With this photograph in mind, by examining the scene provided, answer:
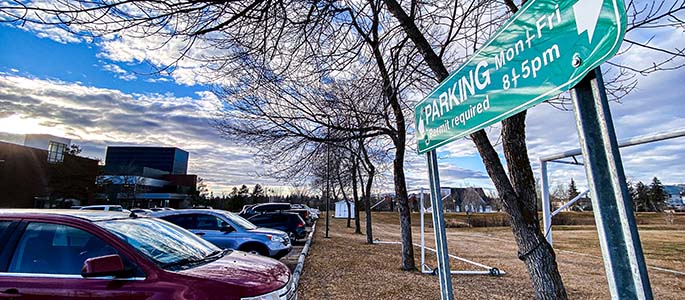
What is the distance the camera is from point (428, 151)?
3105 millimetres

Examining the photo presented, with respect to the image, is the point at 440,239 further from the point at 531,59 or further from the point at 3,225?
the point at 3,225

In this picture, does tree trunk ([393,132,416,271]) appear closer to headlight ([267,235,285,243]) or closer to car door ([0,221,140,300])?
headlight ([267,235,285,243])

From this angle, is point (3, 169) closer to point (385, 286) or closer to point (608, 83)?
point (385, 286)

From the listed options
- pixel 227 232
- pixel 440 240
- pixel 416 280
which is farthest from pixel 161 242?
pixel 227 232

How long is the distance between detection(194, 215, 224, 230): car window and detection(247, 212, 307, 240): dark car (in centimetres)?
629

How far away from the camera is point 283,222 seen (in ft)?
52.2

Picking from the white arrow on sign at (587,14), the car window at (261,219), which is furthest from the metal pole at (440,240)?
the car window at (261,219)

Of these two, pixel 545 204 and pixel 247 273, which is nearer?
pixel 247 273

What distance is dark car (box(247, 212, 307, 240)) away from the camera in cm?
1578

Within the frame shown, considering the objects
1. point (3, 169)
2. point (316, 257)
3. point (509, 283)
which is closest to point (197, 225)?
point (316, 257)

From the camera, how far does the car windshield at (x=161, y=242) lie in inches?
126

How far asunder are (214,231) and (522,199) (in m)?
7.74

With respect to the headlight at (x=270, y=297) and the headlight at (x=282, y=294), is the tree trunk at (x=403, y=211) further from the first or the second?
the headlight at (x=270, y=297)

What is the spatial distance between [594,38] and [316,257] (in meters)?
10.8
